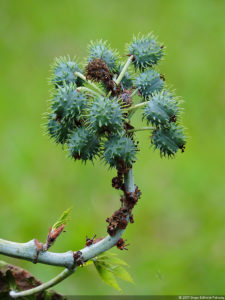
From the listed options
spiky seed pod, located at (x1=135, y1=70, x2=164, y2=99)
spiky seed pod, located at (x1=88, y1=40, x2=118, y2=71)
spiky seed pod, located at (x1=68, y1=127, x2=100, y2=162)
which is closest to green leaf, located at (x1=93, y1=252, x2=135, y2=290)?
spiky seed pod, located at (x1=68, y1=127, x2=100, y2=162)

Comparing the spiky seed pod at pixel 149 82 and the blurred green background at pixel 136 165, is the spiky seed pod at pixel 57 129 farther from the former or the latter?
the blurred green background at pixel 136 165

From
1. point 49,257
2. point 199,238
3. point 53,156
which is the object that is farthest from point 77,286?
point 49,257

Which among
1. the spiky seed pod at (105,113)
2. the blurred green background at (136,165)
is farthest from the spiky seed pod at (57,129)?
the blurred green background at (136,165)

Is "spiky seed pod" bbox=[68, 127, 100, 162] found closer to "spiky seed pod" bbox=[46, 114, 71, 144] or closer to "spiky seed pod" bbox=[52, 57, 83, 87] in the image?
"spiky seed pod" bbox=[46, 114, 71, 144]

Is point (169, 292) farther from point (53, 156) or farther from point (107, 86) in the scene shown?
point (107, 86)

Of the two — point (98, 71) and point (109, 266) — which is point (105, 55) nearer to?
point (98, 71)
